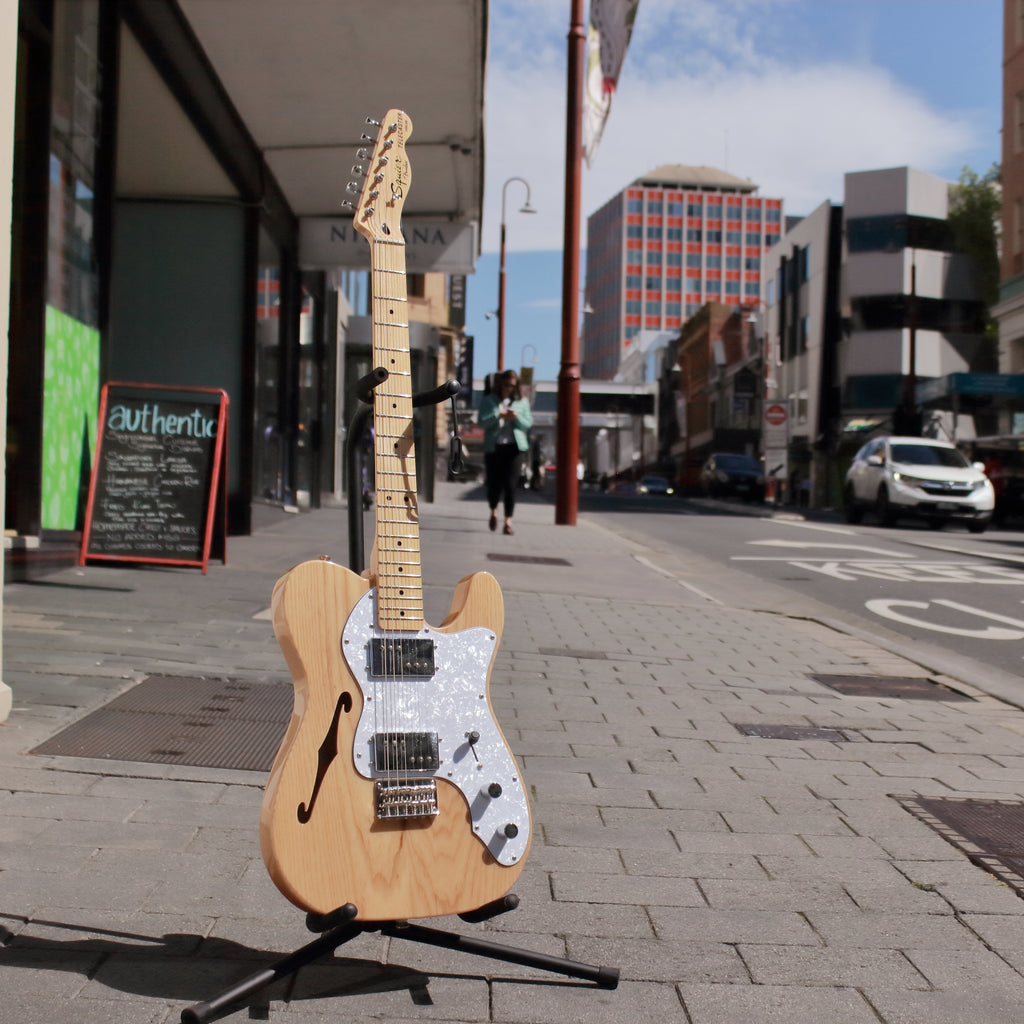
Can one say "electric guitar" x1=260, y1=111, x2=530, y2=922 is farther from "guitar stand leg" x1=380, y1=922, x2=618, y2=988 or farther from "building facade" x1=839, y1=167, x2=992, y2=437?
"building facade" x1=839, y1=167, x2=992, y2=437

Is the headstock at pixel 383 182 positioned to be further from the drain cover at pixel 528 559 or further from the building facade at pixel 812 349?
the building facade at pixel 812 349

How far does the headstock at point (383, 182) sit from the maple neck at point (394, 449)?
42 mm

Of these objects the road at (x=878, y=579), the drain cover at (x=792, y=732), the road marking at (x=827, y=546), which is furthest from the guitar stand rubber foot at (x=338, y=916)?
the road marking at (x=827, y=546)

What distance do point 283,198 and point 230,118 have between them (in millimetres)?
3094

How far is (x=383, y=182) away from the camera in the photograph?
9.08 ft

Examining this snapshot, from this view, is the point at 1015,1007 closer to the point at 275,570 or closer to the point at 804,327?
the point at 275,570

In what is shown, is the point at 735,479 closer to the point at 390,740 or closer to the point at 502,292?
the point at 502,292

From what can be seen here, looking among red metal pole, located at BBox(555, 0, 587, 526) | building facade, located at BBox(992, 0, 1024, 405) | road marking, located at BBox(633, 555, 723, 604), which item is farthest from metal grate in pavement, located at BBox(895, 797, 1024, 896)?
building facade, located at BBox(992, 0, 1024, 405)

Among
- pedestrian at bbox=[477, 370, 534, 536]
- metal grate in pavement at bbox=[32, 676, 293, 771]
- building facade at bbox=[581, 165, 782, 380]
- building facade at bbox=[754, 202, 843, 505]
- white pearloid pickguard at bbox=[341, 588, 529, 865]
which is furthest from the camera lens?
building facade at bbox=[581, 165, 782, 380]

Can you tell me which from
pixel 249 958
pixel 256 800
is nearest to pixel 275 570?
pixel 256 800

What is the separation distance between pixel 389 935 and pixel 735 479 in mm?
45017

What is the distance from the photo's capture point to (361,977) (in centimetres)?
252

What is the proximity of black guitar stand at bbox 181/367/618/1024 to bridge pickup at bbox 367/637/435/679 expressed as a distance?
1.45ft

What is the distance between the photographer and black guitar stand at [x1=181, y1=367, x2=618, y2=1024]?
7.50 ft
